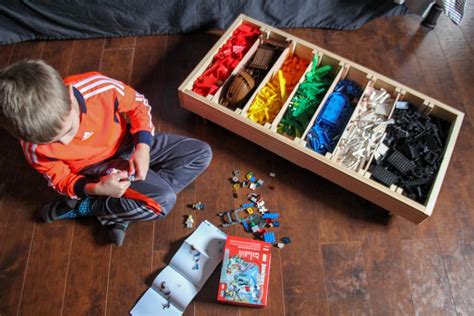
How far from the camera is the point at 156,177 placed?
1244mm

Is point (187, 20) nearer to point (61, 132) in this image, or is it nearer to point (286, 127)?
point (286, 127)

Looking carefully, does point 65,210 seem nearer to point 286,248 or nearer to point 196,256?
point 196,256

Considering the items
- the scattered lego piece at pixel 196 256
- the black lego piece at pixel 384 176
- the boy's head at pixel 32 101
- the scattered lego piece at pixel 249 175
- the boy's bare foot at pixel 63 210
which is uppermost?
the boy's head at pixel 32 101

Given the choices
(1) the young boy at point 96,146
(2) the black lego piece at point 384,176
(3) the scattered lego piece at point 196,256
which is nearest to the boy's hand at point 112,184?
(1) the young boy at point 96,146

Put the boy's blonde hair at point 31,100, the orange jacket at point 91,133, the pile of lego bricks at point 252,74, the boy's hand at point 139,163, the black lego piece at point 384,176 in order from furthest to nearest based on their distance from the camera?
the pile of lego bricks at point 252,74 < the black lego piece at point 384,176 < the boy's hand at point 139,163 < the orange jacket at point 91,133 < the boy's blonde hair at point 31,100

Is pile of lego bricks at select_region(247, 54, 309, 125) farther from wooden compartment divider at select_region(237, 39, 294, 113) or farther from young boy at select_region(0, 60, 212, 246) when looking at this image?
young boy at select_region(0, 60, 212, 246)

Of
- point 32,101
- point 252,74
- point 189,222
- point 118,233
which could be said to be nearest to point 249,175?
point 189,222

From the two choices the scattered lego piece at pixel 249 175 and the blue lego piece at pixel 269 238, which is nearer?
the blue lego piece at pixel 269 238

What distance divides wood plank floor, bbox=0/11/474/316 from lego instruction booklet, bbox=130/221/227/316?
3 centimetres

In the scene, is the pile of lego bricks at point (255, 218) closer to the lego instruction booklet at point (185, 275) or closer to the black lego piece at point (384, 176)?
the lego instruction booklet at point (185, 275)

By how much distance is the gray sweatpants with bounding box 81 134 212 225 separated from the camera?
1.17 metres

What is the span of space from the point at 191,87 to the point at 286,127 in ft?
1.22

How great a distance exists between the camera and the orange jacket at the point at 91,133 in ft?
3.28

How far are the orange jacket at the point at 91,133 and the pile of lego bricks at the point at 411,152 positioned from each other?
0.79 meters
